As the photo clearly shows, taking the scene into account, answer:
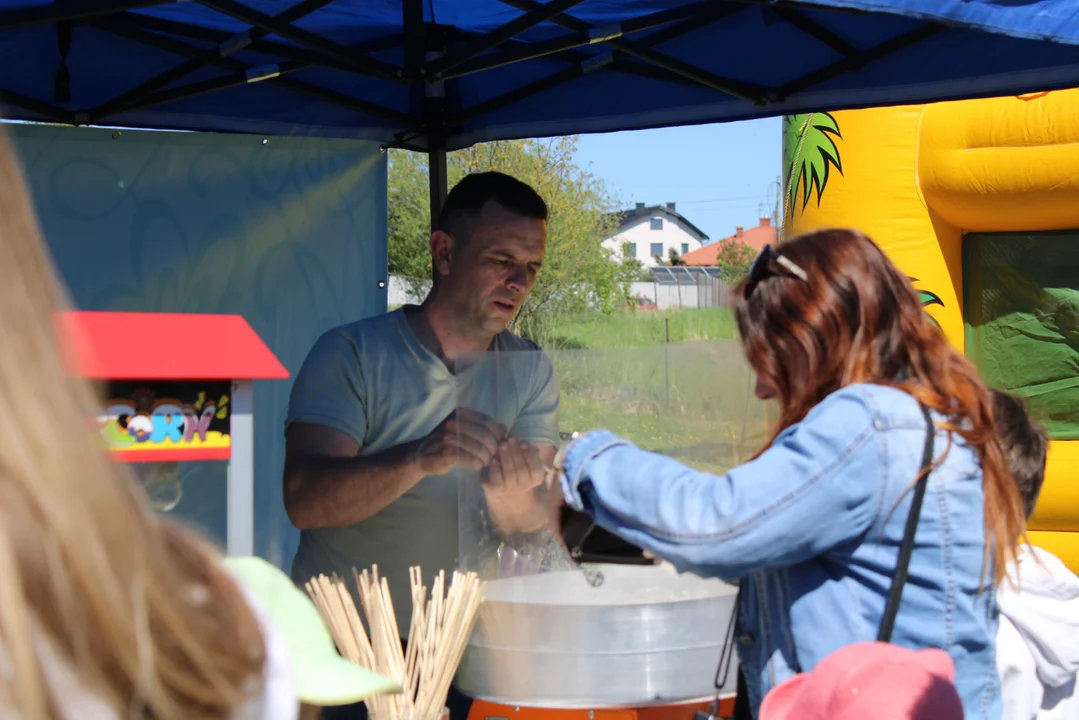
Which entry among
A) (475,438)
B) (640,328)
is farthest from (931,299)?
(475,438)

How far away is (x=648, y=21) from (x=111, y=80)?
59.7 inches

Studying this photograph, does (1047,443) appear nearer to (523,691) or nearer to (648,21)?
(523,691)

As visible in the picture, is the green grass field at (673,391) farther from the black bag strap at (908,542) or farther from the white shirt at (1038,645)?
the white shirt at (1038,645)

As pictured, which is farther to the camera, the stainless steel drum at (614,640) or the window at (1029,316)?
the window at (1029,316)

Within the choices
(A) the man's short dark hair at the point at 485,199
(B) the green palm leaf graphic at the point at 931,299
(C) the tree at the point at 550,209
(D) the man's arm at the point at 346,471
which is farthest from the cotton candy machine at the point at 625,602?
(C) the tree at the point at 550,209

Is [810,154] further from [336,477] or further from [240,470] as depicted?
[240,470]

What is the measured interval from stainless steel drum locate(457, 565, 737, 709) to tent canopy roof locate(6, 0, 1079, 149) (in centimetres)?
121

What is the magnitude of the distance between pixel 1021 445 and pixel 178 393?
1.30 m

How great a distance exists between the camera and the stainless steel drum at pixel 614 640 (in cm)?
168

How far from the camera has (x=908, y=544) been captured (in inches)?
46.6

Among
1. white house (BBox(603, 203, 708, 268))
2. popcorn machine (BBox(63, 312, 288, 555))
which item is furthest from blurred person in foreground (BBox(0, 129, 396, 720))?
white house (BBox(603, 203, 708, 268))

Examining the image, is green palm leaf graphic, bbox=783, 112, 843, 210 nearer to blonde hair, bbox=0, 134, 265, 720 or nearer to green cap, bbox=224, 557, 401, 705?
green cap, bbox=224, 557, 401, 705

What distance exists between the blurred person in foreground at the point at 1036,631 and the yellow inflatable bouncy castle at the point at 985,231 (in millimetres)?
2641

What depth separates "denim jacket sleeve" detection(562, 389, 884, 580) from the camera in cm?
114
